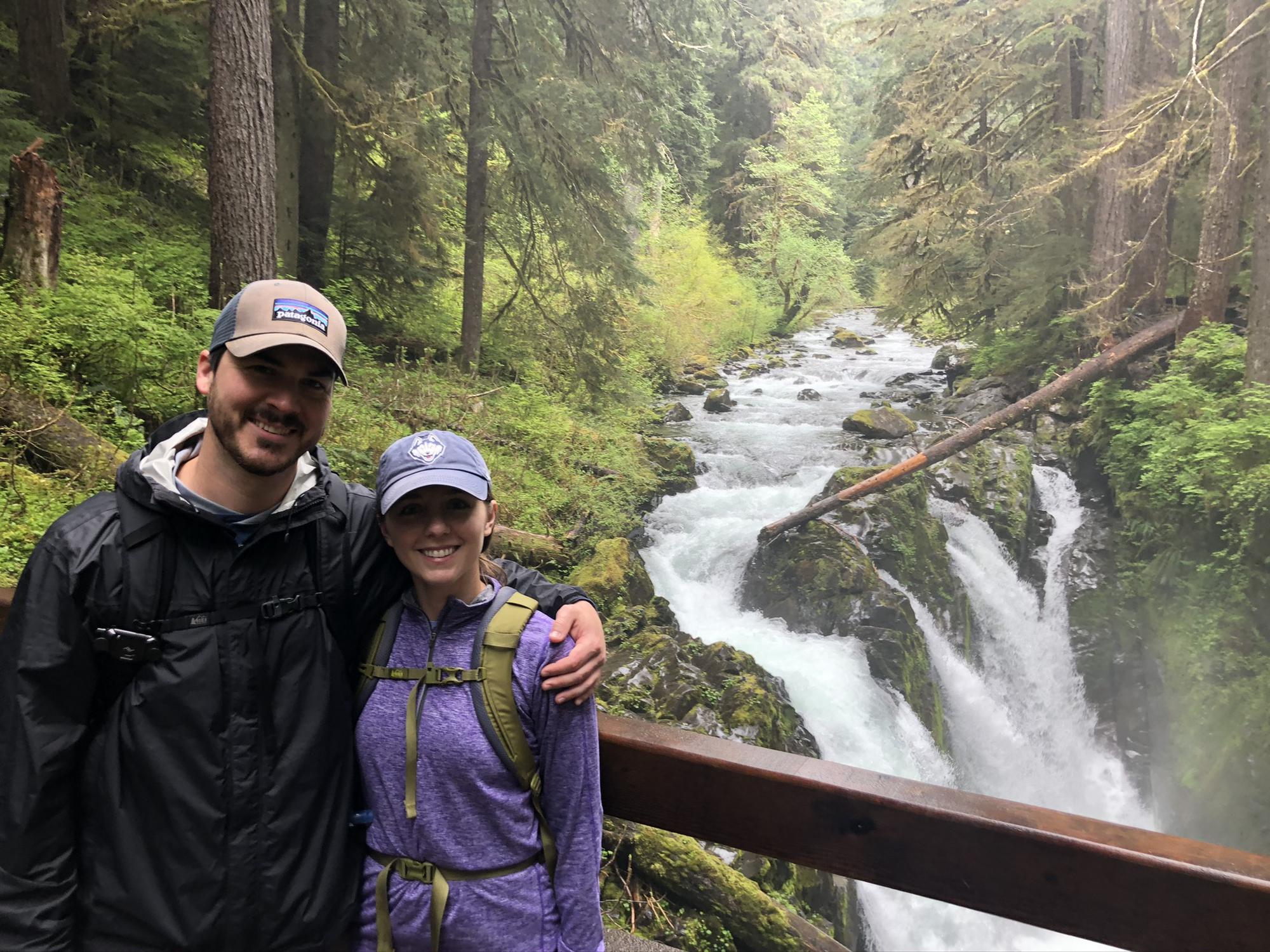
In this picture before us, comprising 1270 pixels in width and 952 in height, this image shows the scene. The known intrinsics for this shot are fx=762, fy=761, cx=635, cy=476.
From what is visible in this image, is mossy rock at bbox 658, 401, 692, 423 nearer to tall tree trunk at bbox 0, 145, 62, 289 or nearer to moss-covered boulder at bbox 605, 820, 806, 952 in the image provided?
tall tree trunk at bbox 0, 145, 62, 289

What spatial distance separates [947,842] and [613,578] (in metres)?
7.37

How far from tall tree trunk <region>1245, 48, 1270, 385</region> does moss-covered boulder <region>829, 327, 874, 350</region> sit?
52.2 ft

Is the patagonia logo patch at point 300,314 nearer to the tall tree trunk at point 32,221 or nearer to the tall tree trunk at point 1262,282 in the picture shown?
the tall tree trunk at point 32,221

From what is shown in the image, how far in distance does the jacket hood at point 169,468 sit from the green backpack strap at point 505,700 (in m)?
0.48

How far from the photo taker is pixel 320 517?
5.27 feet

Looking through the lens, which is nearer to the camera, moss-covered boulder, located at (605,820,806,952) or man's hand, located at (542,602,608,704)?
man's hand, located at (542,602,608,704)

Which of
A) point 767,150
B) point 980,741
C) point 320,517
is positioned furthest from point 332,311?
point 767,150

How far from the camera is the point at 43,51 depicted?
8.35m

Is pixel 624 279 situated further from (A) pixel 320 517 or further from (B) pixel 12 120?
(A) pixel 320 517

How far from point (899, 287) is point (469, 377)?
10.1 meters

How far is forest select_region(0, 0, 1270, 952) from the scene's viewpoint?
6.56 metres

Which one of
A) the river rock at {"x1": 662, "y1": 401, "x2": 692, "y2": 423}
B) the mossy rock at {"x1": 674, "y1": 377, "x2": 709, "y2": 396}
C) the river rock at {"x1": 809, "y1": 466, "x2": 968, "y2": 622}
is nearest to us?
the river rock at {"x1": 809, "y1": 466, "x2": 968, "y2": 622}

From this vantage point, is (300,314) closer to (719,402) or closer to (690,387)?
(719,402)

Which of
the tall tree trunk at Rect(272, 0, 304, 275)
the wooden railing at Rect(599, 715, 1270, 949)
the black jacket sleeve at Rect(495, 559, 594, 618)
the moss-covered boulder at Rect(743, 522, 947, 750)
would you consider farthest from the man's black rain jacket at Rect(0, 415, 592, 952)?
the tall tree trunk at Rect(272, 0, 304, 275)
